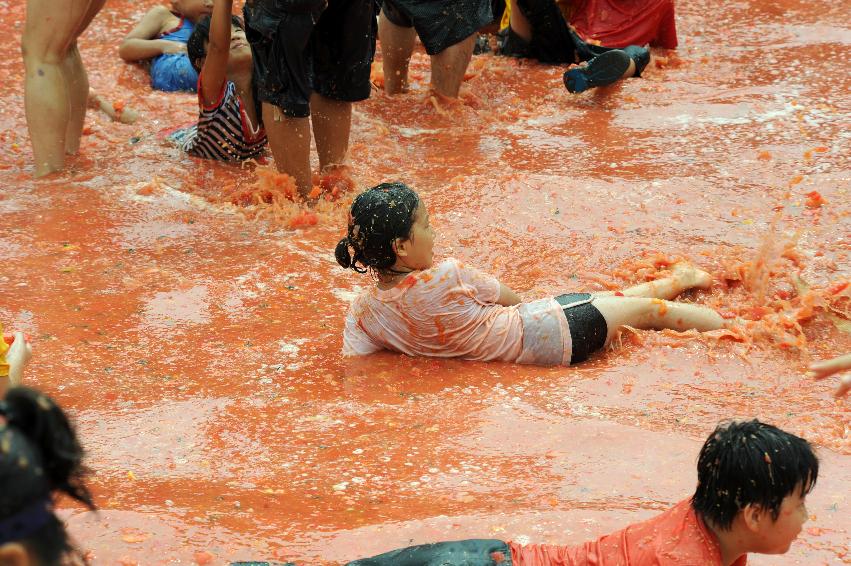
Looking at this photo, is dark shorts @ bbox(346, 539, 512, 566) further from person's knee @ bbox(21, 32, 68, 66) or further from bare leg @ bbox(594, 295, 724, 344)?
person's knee @ bbox(21, 32, 68, 66)

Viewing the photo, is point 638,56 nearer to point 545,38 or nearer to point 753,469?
point 545,38

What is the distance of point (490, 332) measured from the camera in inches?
146

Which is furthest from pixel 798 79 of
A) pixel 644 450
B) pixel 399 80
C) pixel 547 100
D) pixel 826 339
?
pixel 644 450

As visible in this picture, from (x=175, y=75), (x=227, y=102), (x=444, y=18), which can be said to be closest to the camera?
(x=227, y=102)

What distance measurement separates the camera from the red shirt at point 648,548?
→ 7.43 ft

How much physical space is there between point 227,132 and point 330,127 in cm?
63

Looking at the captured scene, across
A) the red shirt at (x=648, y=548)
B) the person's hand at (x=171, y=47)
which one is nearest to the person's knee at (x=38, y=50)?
the person's hand at (x=171, y=47)

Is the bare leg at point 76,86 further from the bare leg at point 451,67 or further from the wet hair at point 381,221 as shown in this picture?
the wet hair at point 381,221

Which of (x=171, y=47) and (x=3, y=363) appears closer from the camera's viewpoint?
(x=3, y=363)

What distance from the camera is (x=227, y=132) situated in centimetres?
558

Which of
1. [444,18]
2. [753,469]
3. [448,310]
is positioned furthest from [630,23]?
[753,469]

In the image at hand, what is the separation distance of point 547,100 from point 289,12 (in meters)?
2.47

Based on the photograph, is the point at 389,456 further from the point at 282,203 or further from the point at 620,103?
the point at 620,103

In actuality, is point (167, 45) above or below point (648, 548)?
above
